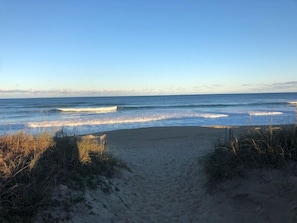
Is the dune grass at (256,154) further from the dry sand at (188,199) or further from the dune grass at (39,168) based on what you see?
the dune grass at (39,168)

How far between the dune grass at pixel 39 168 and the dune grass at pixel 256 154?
2478 mm

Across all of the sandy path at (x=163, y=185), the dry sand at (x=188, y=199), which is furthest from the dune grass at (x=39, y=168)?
the sandy path at (x=163, y=185)

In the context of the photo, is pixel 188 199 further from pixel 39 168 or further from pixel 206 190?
pixel 39 168

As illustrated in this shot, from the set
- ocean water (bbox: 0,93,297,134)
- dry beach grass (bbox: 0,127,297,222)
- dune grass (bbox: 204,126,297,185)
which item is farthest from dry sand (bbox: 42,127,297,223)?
ocean water (bbox: 0,93,297,134)

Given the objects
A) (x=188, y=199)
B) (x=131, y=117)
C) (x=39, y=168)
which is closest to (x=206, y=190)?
(x=188, y=199)

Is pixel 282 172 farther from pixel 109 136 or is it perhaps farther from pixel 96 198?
pixel 109 136

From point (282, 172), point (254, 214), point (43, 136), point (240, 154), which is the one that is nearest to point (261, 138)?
point (240, 154)

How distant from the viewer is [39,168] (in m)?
5.45

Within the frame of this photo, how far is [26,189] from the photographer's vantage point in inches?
188

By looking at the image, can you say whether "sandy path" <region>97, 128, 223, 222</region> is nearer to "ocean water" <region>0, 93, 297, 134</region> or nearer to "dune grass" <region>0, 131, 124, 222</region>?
"dune grass" <region>0, 131, 124, 222</region>

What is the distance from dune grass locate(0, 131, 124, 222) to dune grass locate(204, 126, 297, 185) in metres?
2.48

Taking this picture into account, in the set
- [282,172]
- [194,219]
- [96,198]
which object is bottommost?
[194,219]

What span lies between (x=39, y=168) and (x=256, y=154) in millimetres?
4118

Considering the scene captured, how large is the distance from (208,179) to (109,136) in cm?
1037
